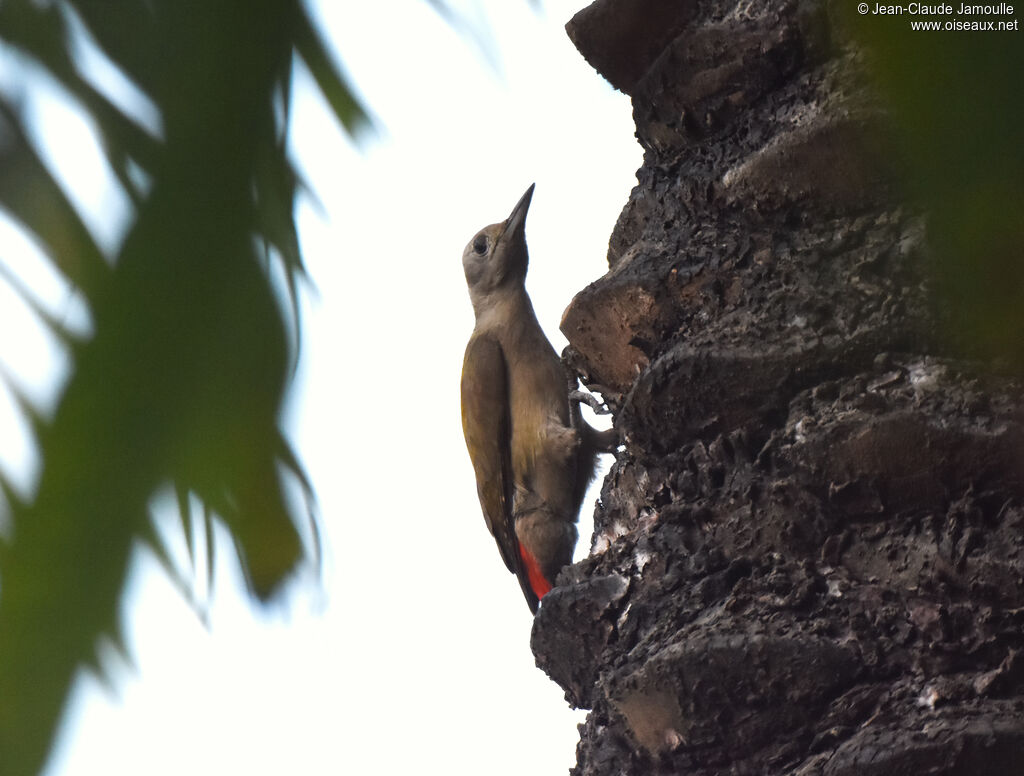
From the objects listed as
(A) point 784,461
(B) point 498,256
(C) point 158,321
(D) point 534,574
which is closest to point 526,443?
(D) point 534,574

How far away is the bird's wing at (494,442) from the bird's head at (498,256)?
546mm

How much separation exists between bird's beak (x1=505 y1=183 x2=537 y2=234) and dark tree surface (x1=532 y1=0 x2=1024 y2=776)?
3256mm

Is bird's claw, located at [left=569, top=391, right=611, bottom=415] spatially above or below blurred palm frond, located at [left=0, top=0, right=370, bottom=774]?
above

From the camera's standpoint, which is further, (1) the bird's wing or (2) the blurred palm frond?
(1) the bird's wing

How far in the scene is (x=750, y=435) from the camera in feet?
5.91

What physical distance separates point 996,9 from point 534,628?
1595 millimetres

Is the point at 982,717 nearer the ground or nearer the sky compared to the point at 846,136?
nearer the ground

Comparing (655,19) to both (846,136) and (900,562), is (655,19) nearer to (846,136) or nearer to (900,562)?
(846,136)

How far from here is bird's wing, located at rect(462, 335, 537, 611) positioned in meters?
4.83

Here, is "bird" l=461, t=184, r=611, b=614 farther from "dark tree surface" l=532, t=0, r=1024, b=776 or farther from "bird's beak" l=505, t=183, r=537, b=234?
"dark tree surface" l=532, t=0, r=1024, b=776

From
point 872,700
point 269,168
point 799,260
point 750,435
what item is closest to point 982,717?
point 872,700

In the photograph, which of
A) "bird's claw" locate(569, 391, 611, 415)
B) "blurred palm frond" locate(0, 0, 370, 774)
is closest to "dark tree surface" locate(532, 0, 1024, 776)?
"blurred palm frond" locate(0, 0, 370, 774)

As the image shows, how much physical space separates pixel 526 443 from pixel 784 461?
3.00m

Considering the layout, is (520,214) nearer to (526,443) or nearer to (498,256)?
(498,256)
